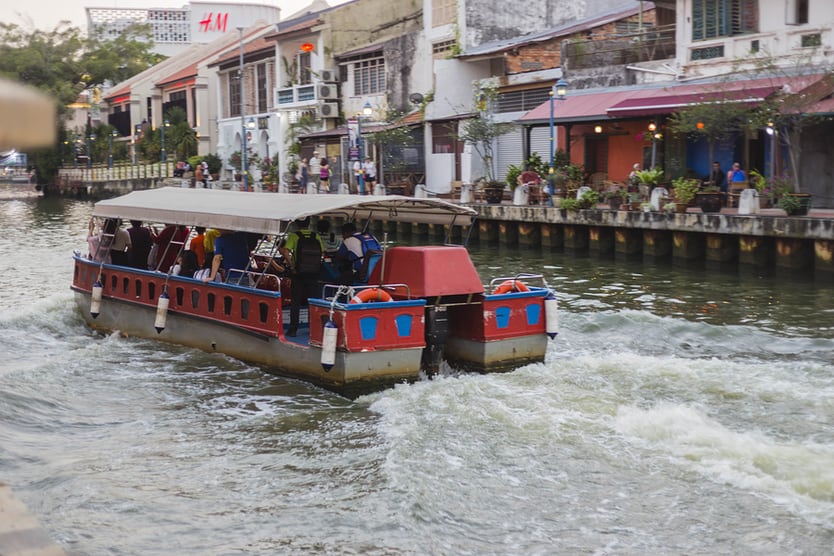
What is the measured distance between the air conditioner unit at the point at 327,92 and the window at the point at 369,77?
41.2 inches

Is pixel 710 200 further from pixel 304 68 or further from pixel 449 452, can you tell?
pixel 304 68

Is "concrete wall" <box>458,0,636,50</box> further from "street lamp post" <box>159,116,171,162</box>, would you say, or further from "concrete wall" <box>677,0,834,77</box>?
"street lamp post" <box>159,116,171,162</box>

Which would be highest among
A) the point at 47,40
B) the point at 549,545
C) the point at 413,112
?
the point at 47,40

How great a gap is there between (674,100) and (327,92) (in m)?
23.0

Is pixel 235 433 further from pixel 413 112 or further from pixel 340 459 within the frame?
pixel 413 112

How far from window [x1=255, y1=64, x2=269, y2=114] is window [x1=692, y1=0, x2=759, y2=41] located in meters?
30.5

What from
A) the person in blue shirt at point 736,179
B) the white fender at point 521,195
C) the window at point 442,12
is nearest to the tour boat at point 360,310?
the person in blue shirt at point 736,179

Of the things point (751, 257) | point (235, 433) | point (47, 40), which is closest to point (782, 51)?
point (751, 257)

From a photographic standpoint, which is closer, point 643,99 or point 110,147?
point 643,99

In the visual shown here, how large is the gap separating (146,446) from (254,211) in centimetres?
396

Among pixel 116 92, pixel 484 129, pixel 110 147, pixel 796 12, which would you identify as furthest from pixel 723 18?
pixel 116 92

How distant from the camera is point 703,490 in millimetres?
9000

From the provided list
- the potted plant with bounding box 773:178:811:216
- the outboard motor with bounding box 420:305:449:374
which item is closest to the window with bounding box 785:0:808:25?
the potted plant with bounding box 773:178:811:216

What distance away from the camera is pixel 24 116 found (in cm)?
471
